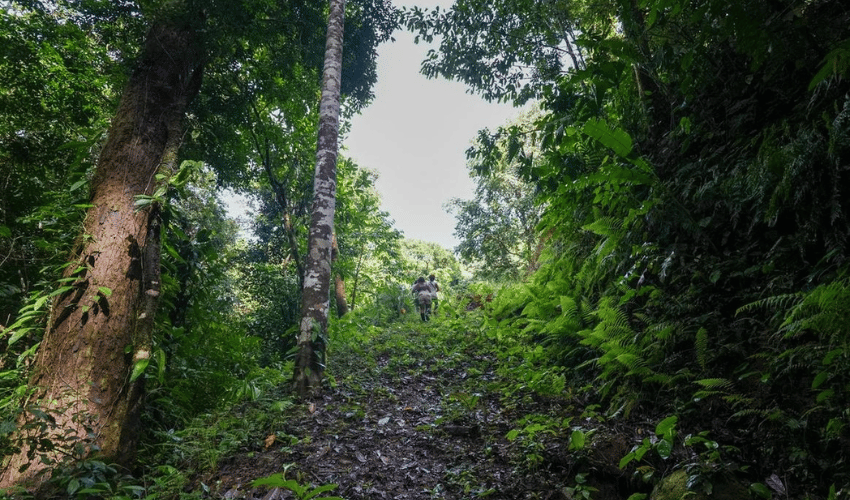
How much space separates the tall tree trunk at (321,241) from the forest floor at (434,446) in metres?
0.46

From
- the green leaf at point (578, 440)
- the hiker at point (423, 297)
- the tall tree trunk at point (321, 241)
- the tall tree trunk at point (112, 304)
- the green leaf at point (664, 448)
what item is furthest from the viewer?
the hiker at point (423, 297)

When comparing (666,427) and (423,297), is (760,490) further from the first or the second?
(423,297)


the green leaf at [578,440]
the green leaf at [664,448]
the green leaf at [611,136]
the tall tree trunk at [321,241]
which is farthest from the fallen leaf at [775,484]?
the tall tree trunk at [321,241]

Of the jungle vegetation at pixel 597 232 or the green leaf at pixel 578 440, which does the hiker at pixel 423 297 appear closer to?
the jungle vegetation at pixel 597 232

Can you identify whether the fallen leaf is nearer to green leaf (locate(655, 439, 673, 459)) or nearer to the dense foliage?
the dense foliage

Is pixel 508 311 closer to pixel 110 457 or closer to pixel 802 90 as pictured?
pixel 802 90

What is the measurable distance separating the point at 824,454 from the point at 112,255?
5497mm

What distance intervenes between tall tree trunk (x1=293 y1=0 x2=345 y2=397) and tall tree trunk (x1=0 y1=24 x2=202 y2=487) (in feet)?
5.98

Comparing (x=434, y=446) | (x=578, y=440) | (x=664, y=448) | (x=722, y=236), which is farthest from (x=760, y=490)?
(x=434, y=446)

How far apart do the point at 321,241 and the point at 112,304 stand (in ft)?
8.21

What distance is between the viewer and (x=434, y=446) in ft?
13.0

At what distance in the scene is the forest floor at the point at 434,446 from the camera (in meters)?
2.99

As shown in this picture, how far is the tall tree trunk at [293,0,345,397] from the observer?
525 cm

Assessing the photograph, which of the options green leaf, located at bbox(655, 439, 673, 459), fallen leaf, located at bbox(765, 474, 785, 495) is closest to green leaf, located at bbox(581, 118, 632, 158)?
green leaf, located at bbox(655, 439, 673, 459)
